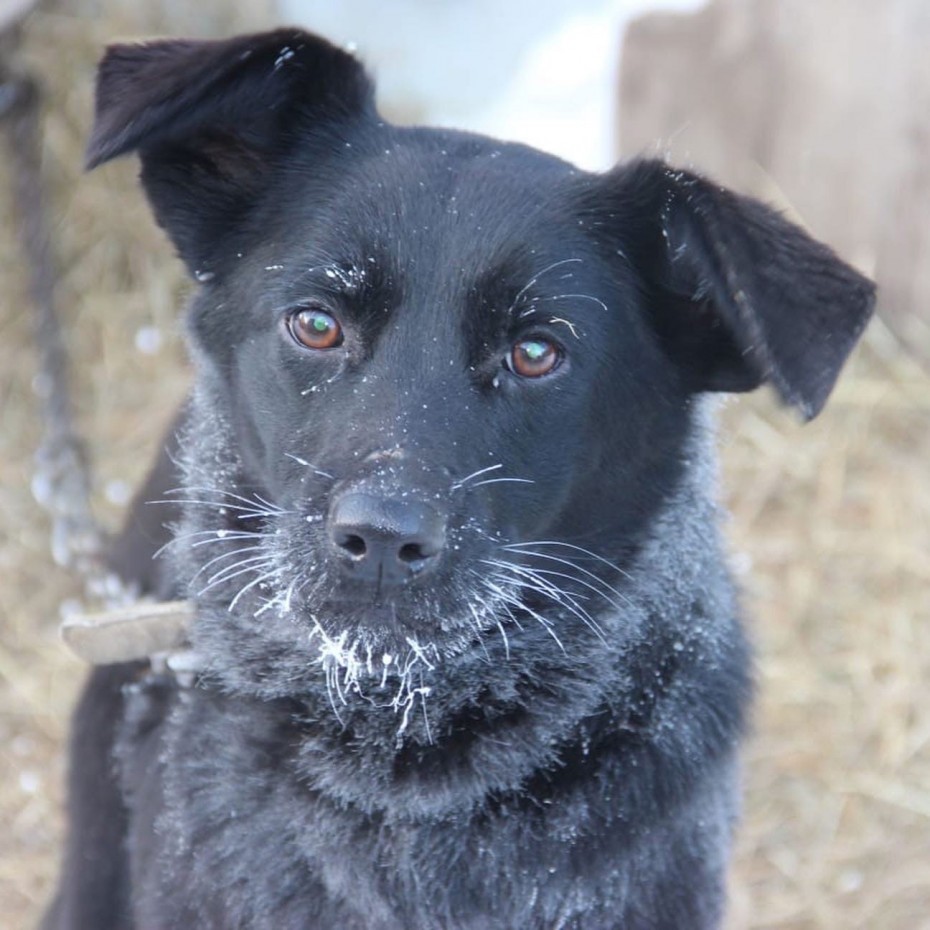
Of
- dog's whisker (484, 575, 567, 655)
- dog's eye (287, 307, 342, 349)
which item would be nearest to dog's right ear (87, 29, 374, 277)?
dog's eye (287, 307, 342, 349)

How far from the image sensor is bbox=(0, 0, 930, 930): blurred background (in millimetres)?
3570

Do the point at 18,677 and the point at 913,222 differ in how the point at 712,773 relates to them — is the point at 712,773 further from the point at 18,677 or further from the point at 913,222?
the point at 913,222

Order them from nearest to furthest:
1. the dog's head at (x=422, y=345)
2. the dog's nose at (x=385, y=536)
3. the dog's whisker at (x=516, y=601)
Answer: the dog's nose at (x=385, y=536) → the dog's head at (x=422, y=345) → the dog's whisker at (x=516, y=601)

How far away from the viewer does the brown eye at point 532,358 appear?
204cm

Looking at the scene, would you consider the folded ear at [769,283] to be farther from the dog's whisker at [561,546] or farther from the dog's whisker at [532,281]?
the dog's whisker at [561,546]

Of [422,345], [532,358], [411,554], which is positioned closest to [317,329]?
[422,345]

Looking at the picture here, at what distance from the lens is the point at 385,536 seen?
177 cm

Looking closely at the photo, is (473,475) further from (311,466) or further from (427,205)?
(427,205)

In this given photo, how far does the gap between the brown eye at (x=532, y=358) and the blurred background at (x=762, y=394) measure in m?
1.82

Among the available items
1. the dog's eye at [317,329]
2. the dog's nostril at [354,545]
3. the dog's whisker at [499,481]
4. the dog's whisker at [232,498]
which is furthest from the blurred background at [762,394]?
the dog's nostril at [354,545]

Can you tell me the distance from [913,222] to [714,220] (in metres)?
3.12

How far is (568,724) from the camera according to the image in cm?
219

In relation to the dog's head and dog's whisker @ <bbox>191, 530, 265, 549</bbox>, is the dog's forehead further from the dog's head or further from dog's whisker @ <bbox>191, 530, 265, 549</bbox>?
dog's whisker @ <bbox>191, 530, 265, 549</bbox>

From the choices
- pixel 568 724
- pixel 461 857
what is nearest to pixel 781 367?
pixel 568 724
